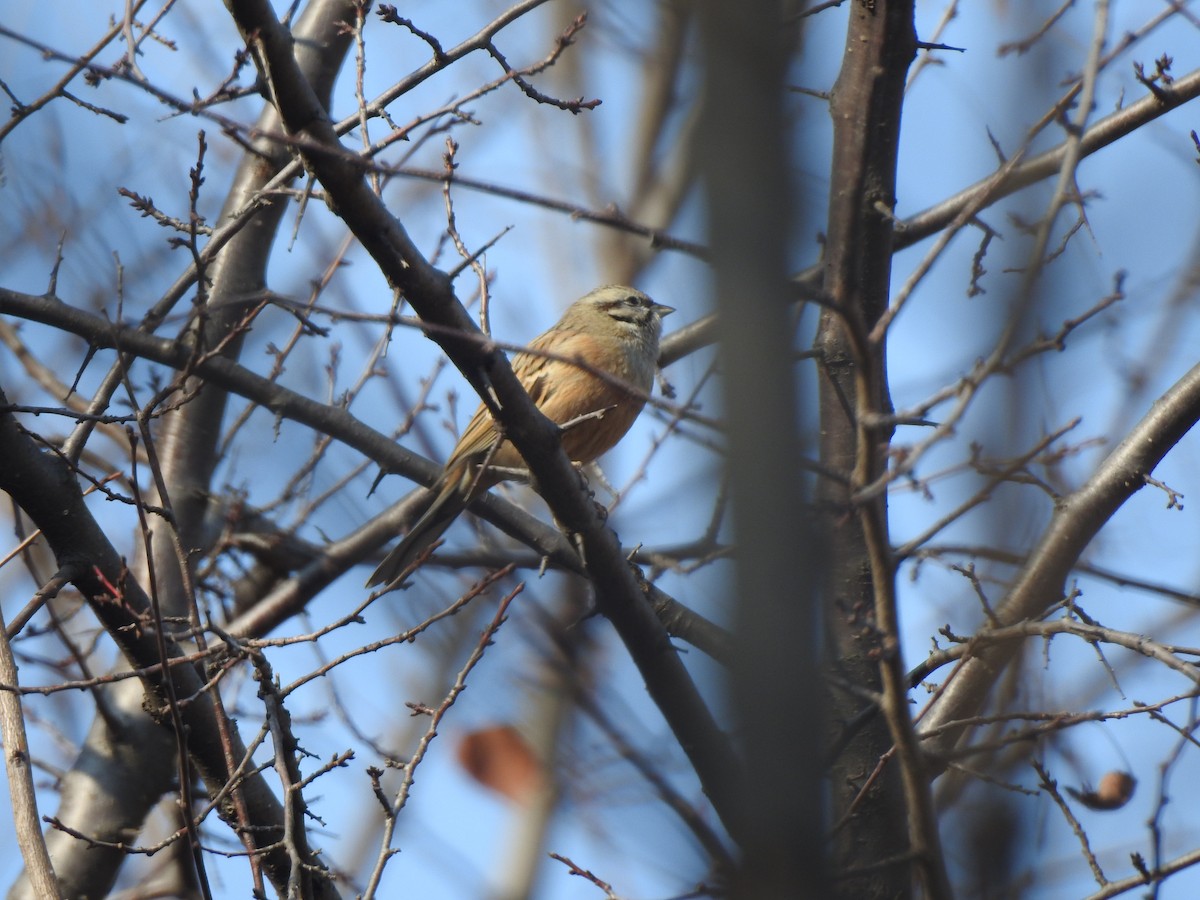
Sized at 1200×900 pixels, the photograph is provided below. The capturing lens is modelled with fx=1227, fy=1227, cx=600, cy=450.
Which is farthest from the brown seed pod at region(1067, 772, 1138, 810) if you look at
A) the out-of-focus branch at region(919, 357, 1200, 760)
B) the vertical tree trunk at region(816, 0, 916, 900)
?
the vertical tree trunk at region(816, 0, 916, 900)

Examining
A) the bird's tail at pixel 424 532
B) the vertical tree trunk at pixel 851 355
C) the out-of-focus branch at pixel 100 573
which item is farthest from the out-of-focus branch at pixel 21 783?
the vertical tree trunk at pixel 851 355

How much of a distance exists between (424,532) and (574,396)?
42.7 inches

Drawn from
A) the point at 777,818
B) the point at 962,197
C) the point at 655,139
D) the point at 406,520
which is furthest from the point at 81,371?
the point at 655,139

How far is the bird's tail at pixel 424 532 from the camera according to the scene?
5371mm

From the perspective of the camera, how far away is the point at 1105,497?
4164 millimetres

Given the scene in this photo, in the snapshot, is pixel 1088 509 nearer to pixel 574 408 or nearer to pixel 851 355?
pixel 851 355

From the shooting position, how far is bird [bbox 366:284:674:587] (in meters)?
5.43

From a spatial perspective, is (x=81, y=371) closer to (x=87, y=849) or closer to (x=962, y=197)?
(x=87, y=849)

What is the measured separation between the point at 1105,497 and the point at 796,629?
10.1 feet

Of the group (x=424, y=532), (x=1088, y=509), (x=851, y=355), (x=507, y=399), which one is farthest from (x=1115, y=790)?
(x=424, y=532)

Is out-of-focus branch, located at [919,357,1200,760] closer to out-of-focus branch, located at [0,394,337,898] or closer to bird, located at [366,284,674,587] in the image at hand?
bird, located at [366,284,674,587]

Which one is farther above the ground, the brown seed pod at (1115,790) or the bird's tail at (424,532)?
the bird's tail at (424,532)

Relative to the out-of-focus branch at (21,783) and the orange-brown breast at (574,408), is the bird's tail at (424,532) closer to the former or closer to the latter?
the orange-brown breast at (574,408)

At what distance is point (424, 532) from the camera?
5562 mm
